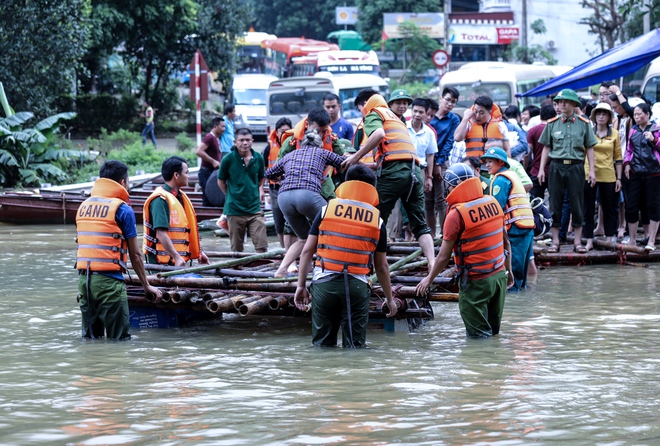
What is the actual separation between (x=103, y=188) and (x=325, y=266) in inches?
75.3

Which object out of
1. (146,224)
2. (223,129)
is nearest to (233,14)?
(223,129)

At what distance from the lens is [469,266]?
7.65 meters

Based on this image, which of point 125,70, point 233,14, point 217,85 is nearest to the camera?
point 233,14

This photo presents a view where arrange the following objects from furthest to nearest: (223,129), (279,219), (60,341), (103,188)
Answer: (223,129)
(279,219)
(60,341)
(103,188)

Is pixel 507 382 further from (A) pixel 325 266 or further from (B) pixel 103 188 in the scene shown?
(B) pixel 103 188

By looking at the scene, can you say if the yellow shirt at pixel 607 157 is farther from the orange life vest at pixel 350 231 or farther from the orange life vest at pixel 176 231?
the orange life vest at pixel 350 231

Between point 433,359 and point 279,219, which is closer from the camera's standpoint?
point 433,359

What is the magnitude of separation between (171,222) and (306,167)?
1293 mm

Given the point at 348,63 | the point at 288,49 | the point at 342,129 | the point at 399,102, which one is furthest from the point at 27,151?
the point at 288,49

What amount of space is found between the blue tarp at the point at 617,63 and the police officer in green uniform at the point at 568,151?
3134 mm

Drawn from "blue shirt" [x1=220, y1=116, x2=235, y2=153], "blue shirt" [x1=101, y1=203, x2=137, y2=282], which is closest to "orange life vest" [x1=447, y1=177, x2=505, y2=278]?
"blue shirt" [x1=101, y1=203, x2=137, y2=282]

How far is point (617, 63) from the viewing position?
581 inches

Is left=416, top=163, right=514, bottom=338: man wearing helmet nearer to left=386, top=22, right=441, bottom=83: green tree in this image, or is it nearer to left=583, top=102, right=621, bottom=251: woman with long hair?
left=583, top=102, right=621, bottom=251: woman with long hair

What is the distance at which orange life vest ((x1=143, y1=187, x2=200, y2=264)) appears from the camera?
8.85 metres
